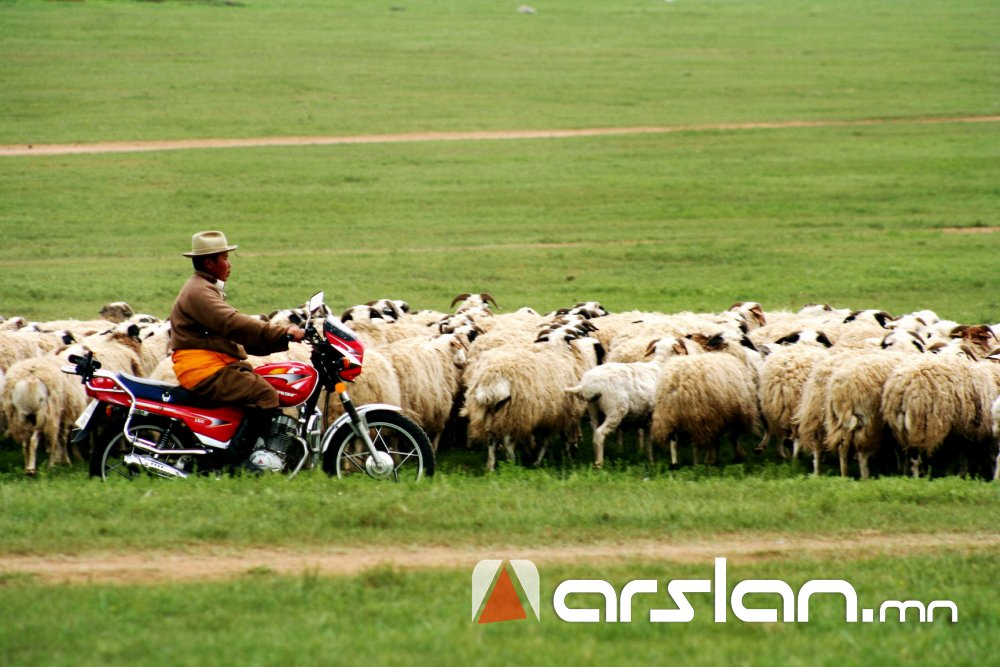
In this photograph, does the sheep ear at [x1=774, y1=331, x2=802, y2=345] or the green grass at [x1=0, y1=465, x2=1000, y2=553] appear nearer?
the green grass at [x1=0, y1=465, x2=1000, y2=553]

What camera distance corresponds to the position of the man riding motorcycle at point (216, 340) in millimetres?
9289

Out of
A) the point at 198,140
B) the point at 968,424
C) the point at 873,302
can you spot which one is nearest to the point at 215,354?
the point at 968,424

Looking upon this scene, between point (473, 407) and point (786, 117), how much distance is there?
4239cm

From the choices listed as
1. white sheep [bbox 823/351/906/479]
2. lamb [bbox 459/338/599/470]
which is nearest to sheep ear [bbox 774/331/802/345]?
white sheep [bbox 823/351/906/479]

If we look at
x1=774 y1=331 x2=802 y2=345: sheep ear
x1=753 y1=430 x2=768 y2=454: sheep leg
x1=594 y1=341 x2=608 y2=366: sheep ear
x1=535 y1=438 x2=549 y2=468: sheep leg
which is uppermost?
x1=774 y1=331 x2=802 y2=345: sheep ear

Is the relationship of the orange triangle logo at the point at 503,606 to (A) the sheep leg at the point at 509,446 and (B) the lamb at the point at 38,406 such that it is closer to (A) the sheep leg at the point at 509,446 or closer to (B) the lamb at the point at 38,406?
(A) the sheep leg at the point at 509,446

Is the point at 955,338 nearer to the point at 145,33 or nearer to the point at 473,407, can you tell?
the point at 473,407

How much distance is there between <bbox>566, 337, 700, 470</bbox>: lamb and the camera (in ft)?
40.7

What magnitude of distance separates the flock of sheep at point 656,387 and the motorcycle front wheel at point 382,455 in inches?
80.6

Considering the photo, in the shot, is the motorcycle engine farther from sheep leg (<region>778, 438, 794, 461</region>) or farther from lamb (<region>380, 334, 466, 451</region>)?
sheep leg (<region>778, 438, 794, 461</region>)

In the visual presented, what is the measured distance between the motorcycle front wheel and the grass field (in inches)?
10.8

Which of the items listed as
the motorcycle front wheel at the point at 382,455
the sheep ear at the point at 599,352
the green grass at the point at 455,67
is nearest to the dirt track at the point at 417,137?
the green grass at the point at 455,67

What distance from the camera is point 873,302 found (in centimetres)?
2253

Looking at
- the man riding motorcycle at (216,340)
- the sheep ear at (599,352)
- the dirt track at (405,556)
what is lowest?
the dirt track at (405,556)
